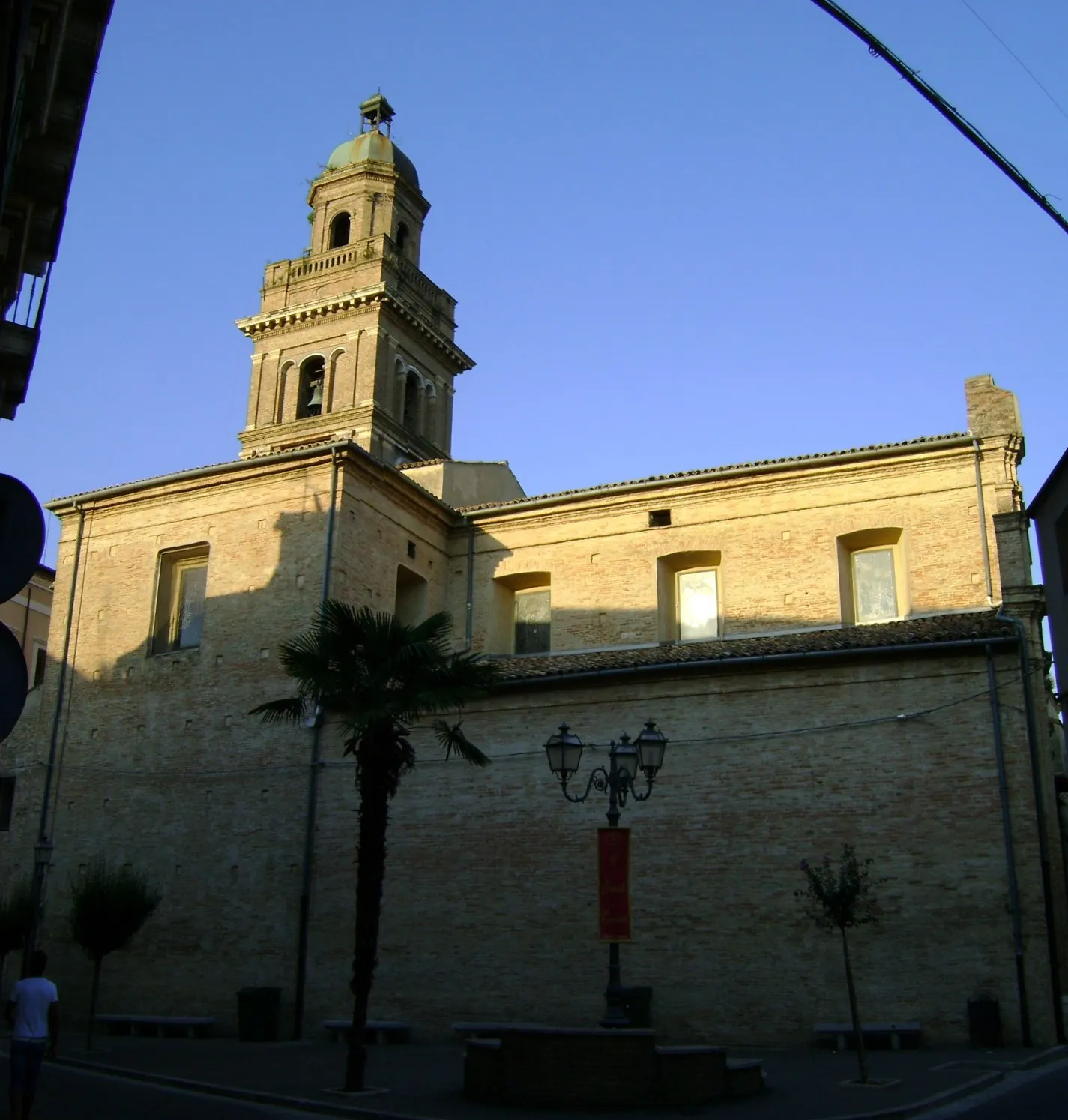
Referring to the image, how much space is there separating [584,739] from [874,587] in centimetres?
634

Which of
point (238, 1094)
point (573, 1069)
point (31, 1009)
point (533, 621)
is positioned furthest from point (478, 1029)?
point (31, 1009)

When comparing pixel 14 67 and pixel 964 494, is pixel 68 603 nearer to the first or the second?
pixel 964 494

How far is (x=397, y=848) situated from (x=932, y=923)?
794cm

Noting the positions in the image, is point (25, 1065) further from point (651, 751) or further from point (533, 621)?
point (533, 621)

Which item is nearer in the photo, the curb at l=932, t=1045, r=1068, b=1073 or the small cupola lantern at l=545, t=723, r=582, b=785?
the curb at l=932, t=1045, r=1068, b=1073

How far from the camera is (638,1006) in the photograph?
16750mm

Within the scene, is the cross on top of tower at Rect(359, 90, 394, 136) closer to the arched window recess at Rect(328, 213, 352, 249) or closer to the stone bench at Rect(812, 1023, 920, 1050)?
the arched window recess at Rect(328, 213, 352, 249)

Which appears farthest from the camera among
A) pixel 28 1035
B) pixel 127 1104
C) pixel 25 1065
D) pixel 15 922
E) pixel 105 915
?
pixel 15 922

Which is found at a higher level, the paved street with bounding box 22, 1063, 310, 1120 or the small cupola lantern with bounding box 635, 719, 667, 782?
the small cupola lantern with bounding box 635, 719, 667, 782

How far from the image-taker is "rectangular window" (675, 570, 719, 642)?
897 inches

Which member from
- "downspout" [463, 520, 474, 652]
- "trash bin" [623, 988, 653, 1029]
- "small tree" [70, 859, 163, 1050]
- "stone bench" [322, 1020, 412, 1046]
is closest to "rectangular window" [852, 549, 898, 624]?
"downspout" [463, 520, 474, 652]

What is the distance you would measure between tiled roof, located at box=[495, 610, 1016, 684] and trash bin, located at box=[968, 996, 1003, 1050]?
464cm

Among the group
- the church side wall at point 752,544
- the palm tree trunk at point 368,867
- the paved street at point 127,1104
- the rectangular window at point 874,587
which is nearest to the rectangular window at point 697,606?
the church side wall at point 752,544

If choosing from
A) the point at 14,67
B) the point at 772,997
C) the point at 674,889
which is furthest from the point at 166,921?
the point at 14,67
